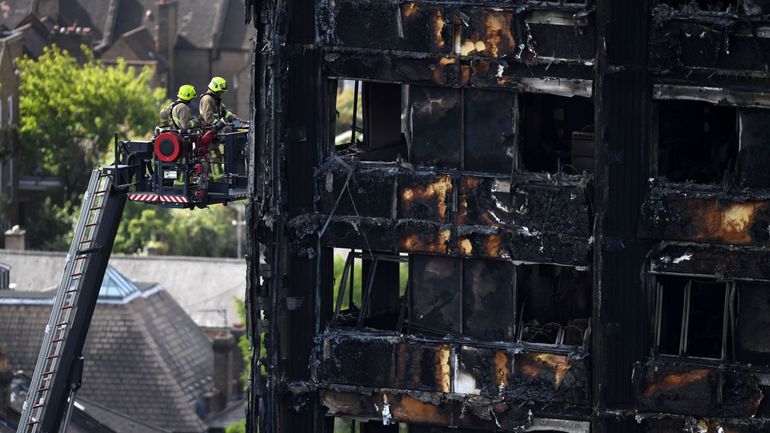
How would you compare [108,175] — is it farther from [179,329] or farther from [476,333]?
[179,329]

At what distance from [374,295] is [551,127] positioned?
3775 millimetres

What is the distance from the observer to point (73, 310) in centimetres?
3500

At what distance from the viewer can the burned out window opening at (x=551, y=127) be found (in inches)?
1284

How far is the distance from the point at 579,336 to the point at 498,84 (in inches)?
144

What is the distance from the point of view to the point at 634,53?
3005cm

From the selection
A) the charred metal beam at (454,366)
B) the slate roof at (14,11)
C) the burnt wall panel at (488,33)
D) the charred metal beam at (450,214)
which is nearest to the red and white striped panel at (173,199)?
the charred metal beam at (450,214)

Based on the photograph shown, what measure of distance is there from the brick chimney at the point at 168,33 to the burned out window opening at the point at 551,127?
113 m

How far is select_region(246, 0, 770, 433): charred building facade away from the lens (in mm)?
30125

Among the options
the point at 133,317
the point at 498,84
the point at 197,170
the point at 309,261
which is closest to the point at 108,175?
the point at 197,170

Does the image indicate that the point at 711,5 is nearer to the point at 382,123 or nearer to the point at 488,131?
the point at 488,131

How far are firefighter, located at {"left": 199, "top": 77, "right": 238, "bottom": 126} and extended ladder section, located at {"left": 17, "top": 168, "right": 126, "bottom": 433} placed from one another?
5.21ft

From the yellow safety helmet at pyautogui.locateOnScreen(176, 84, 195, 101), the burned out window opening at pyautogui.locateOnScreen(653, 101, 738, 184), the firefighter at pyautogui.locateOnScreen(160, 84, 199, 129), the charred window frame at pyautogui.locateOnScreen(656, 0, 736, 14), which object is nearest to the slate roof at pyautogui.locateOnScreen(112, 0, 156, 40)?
the yellow safety helmet at pyautogui.locateOnScreen(176, 84, 195, 101)

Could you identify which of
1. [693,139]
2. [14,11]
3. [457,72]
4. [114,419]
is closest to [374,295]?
[457,72]

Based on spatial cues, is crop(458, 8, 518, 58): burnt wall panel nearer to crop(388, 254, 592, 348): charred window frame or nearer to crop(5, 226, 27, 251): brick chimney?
crop(388, 254, 592, 348): charred window frame
